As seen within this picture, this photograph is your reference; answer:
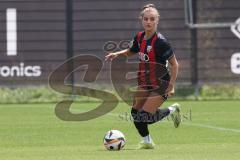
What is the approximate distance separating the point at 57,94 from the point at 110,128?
349 inches

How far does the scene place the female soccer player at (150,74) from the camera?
1188 centimetres

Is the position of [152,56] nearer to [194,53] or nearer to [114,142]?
[114,142]

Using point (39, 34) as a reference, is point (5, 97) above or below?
below

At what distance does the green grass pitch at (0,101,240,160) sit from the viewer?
1073 centimetres

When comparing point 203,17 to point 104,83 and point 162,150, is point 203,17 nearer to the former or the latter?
point 104,83

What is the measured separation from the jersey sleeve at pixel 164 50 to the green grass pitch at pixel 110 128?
1324mm

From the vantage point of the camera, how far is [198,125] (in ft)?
52.7

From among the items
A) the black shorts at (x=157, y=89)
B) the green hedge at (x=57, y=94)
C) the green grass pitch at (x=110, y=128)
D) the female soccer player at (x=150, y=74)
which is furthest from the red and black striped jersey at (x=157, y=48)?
the green hedge at (x=57, y=94)

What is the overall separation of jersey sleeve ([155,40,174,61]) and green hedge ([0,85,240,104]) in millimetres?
11802

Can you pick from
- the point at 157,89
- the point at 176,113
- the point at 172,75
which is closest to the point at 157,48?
the point at 172,75

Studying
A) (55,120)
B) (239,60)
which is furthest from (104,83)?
(55,120)

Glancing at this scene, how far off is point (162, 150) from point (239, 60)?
13.1 meters

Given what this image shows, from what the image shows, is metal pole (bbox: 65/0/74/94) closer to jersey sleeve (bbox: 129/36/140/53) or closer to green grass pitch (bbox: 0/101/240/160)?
green grass pitch (bbox: 0/101/240/160)

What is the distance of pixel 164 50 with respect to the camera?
12.1 meters
